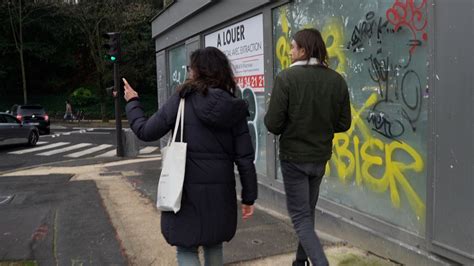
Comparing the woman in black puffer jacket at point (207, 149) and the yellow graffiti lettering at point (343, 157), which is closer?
the woman in black puffer jacket at point (207, 149)

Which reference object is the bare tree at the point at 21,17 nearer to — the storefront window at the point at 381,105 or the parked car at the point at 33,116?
the parked car at the point at 33,116

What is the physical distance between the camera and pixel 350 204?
14.8ft

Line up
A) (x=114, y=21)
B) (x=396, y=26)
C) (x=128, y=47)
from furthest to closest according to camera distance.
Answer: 1. (x=128, y=47)
2. (x=114, y=21)
3. (x=396, y=26)

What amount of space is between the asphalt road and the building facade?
9698mm

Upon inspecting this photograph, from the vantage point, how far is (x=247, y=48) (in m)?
6.48

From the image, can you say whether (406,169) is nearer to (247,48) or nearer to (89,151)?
(247,48)

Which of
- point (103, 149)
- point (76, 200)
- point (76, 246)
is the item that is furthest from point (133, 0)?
point (76, 246)

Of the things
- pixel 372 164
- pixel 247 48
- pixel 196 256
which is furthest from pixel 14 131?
pixel 196 256

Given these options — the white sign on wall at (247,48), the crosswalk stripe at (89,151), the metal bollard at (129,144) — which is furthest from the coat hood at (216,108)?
the crosswalk stripe at (89,151)

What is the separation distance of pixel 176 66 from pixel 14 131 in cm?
946

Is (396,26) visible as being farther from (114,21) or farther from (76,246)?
(114,21)

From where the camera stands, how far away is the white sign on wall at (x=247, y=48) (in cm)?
613

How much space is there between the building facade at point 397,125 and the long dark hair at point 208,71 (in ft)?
5.03

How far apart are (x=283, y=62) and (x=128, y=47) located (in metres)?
30.8
